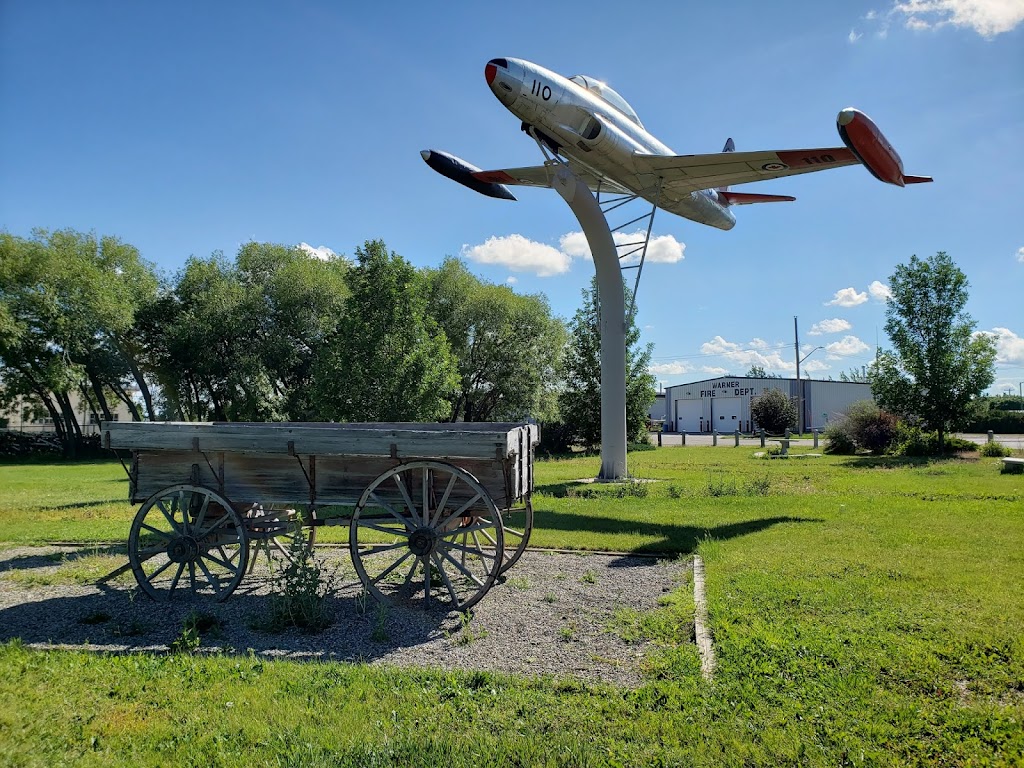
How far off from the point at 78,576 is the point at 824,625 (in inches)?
296

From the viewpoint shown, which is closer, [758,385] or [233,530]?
[233,530]

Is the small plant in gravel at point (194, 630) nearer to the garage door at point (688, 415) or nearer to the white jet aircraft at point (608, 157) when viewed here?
the white jet aircraft at point (608, 157)

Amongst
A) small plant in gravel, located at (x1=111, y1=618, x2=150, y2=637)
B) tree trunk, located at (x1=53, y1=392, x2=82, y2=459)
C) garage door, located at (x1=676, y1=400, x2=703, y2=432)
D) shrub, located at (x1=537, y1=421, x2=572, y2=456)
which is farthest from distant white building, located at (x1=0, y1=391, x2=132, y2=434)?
garage door, located at (x1=676, y1=400, x2=703, y2=432)

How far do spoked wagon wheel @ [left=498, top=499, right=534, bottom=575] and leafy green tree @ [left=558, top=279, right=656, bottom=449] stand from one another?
26593 millimetres

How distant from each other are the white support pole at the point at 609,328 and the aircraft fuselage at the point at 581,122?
102cm

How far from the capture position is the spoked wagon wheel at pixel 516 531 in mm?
7035

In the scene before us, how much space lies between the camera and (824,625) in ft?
17.6

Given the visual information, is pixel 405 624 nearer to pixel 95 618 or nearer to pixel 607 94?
pixel 95 618

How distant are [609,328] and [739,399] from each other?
5623cm

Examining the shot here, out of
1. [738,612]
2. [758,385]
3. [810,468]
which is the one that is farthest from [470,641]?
[758,385]

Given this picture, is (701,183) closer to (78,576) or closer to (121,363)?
(78,576)

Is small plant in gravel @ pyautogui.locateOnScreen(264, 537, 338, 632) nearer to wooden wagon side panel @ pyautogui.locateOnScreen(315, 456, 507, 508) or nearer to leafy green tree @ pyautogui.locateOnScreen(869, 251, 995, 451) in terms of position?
wooden wagon side panel @ pyautogui.locateOnScreen(315, 456, 507, 508)

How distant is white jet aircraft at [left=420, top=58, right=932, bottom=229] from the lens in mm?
13750

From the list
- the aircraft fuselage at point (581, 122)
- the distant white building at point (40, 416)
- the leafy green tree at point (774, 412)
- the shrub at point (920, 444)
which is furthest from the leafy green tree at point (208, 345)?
the leafy green tree at point (774, 412)
